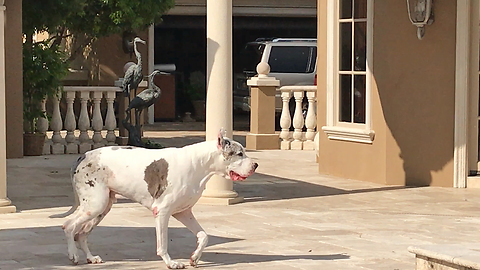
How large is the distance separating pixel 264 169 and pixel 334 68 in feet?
6.16

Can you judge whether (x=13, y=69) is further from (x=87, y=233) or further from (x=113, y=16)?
(x=87, y=233)

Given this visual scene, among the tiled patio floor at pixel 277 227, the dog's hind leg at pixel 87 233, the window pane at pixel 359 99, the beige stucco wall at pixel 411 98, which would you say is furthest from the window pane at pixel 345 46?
the dog's hind leg at pixel 87 233

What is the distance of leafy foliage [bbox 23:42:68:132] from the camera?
14.9 m

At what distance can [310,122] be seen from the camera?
16.8 metres

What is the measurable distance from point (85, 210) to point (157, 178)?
1.91 feet

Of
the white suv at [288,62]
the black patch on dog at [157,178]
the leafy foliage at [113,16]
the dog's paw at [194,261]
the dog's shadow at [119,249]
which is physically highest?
the leafy foliage at [113,16]

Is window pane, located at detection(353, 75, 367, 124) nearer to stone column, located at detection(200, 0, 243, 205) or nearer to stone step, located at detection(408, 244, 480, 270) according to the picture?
stone column, located at detection(200, 0, 243, 205)

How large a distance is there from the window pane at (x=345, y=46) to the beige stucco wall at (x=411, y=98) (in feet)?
1.98

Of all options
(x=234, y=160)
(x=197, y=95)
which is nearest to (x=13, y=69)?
(x=234, y=160)

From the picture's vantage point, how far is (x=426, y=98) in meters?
11.8

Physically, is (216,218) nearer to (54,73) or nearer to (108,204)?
(108,204)

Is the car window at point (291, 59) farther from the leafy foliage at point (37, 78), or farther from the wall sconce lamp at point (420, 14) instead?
the wall sconce lamp at point (420, 14)

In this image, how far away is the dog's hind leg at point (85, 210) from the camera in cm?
716

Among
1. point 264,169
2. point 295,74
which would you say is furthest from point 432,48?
point 295,74
